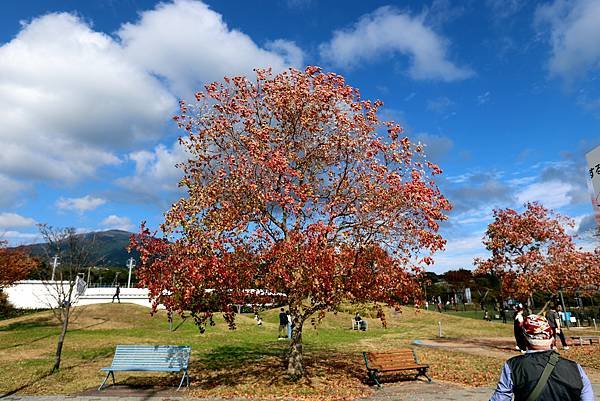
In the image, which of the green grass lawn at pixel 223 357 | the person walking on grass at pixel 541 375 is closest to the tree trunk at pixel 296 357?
the green grass lawn at pixel 223 357

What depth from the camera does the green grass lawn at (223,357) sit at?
12.2m

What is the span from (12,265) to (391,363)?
120ft

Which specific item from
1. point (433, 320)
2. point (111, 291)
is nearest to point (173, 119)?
point (433, 320)

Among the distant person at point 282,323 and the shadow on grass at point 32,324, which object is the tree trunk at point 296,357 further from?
the shadow on grass at point 32,324

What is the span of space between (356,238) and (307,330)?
67.7 feet

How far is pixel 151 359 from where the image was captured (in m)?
12.3

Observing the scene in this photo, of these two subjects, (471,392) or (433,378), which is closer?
(471,392)

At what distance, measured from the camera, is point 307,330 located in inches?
1213

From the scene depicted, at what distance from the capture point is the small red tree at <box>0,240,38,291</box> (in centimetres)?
3597

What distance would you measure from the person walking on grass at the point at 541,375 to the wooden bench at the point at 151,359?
10.1 m

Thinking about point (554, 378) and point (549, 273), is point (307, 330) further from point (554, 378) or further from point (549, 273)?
point (554, 378)

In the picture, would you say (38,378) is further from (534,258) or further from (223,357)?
(534,258)

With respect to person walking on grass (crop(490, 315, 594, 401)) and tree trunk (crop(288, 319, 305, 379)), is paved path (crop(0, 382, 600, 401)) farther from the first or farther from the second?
person walking on grass (crop(490, 315, 594, 401))

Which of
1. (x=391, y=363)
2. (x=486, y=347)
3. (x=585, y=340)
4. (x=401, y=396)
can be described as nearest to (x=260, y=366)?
(x=391, y=363)
